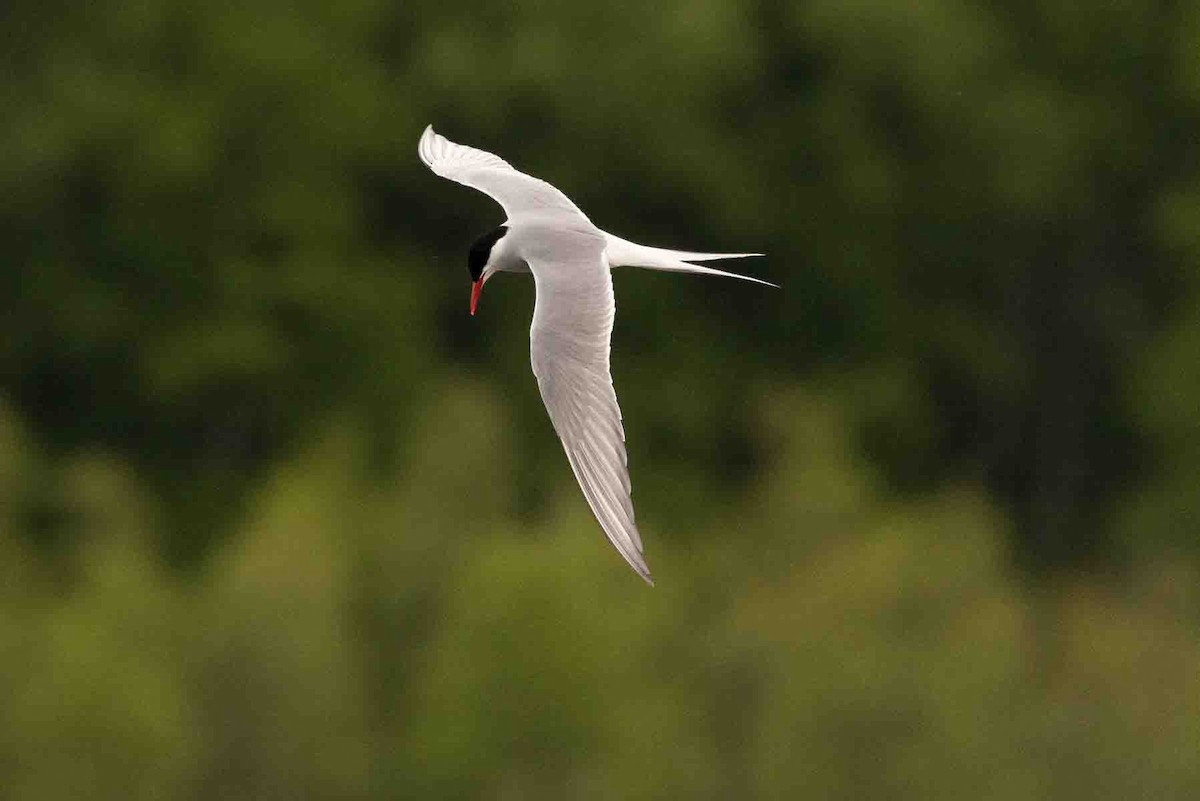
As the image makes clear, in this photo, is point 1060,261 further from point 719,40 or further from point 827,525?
point 827,525

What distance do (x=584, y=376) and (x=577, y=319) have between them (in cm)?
22

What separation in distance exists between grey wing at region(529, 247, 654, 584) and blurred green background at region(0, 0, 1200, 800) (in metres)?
6.63

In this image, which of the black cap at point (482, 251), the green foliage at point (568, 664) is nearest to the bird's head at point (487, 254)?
the black cap at point (482, 251)

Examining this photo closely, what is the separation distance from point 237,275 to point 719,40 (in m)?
3.70

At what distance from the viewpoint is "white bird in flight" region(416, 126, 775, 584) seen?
4867mm

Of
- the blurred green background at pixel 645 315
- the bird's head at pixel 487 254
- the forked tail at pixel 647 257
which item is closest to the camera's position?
the forked tail at pixel 647 257

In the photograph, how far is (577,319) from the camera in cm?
541

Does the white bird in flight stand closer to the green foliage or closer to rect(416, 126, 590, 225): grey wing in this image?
rect(416, 126, 590, 225): grey wing

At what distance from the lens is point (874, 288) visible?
17625mm

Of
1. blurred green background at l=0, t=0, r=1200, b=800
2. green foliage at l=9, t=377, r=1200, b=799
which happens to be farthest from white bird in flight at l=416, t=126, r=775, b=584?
blurred green background at l=0, t=0, r=1200, b=800

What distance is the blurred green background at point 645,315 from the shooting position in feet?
43.0

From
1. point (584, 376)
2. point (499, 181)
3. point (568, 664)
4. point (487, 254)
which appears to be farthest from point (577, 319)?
point (568, 664)

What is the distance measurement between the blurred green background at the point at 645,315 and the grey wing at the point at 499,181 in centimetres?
517

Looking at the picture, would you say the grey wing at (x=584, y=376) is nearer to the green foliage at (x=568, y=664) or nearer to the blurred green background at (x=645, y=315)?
the green foliage at (x=568, y=664)
